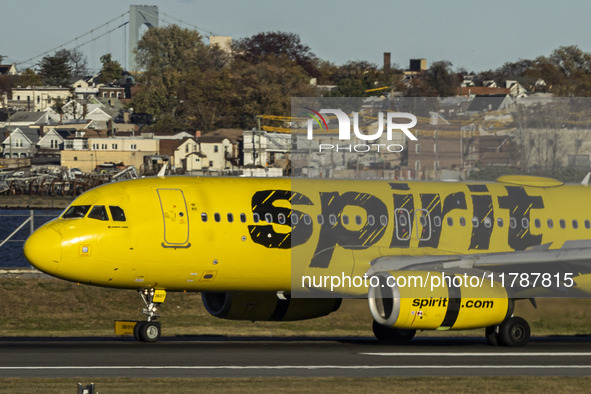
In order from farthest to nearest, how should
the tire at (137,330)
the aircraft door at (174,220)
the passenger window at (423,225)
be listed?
the passenger window at (423,225) < the tire at (137,330) < the aircraft door at (174,220)

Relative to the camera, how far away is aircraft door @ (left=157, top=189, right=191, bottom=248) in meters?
31.0

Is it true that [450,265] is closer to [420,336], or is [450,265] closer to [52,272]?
[420,336]

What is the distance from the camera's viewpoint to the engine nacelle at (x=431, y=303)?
3052 centimetres

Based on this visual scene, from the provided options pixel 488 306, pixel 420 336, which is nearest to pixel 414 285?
pixel 488 306

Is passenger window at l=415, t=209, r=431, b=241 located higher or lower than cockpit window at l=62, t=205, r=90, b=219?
lower

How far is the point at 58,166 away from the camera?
181000mm

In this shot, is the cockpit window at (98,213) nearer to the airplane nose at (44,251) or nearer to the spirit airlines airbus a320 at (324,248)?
the spirit airlines airbus a320 at (324,248)

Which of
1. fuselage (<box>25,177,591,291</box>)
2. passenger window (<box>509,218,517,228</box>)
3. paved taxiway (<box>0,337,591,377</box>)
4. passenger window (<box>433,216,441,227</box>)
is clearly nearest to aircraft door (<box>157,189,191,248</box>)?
fuselage (<box>25,177,591,291</box>)

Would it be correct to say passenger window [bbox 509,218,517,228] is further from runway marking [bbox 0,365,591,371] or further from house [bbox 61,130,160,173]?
house [bbox 61,130,160,173]

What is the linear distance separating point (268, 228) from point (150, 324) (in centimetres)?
415

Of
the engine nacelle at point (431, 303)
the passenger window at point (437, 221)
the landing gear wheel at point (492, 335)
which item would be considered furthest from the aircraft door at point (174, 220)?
the landing gear wheel at point (492, 335)

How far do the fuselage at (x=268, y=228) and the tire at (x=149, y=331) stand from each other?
1.04 metres

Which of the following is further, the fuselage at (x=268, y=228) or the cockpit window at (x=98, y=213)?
the cockpit window at (x=98, y=213)

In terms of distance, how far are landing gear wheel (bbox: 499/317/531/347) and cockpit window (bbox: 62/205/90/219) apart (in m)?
12.1
